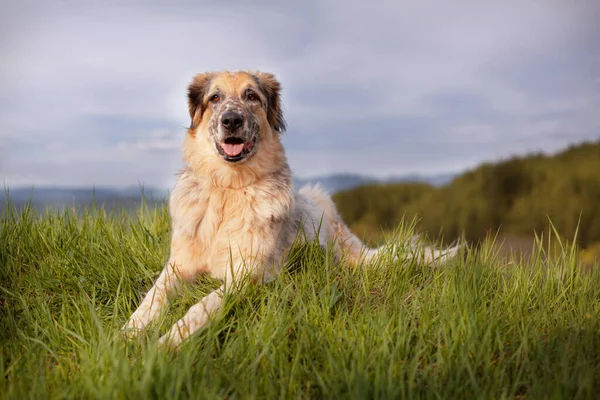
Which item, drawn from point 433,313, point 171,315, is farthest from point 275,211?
point 433,313

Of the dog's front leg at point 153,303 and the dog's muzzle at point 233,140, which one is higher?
the dog's muzzle at point 233,140

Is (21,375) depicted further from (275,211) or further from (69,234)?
(69,234)

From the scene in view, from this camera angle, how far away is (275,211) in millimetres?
4750

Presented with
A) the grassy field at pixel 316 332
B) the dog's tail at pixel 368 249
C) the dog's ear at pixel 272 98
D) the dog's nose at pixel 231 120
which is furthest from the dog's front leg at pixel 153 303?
the dog's ear at pixel 272 98

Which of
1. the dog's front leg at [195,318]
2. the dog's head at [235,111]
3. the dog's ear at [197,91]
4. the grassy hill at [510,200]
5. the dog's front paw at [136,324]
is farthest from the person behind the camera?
the grassy hill at [510,200]

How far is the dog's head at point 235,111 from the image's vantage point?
477 cm

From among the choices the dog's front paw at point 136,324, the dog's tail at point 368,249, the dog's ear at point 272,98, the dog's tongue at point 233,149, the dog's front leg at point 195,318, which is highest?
the dog's ear at point 272,98

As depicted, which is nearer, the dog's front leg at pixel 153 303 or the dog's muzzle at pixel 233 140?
the dog's front leg at pixel 153 303

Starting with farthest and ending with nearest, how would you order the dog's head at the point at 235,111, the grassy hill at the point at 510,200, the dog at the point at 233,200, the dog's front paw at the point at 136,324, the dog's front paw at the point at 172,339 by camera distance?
the grassy hill at the point at 510,200 < the dog's head at the point at 235,111 < the dog at the point at 233,200 < the dog's front paw at the point at 136,324 < the dog's front paw at the point at 172,339

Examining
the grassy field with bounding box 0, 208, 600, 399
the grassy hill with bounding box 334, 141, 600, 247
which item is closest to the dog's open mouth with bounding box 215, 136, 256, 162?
the grassy field with bounding box 0, 208, 600, 399

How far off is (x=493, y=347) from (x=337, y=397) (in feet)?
4.00

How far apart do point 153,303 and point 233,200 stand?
3.79ft

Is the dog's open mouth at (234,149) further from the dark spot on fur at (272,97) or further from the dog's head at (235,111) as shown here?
the dark spot on fur at (272,97)

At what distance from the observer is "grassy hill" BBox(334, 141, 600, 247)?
1481cm
